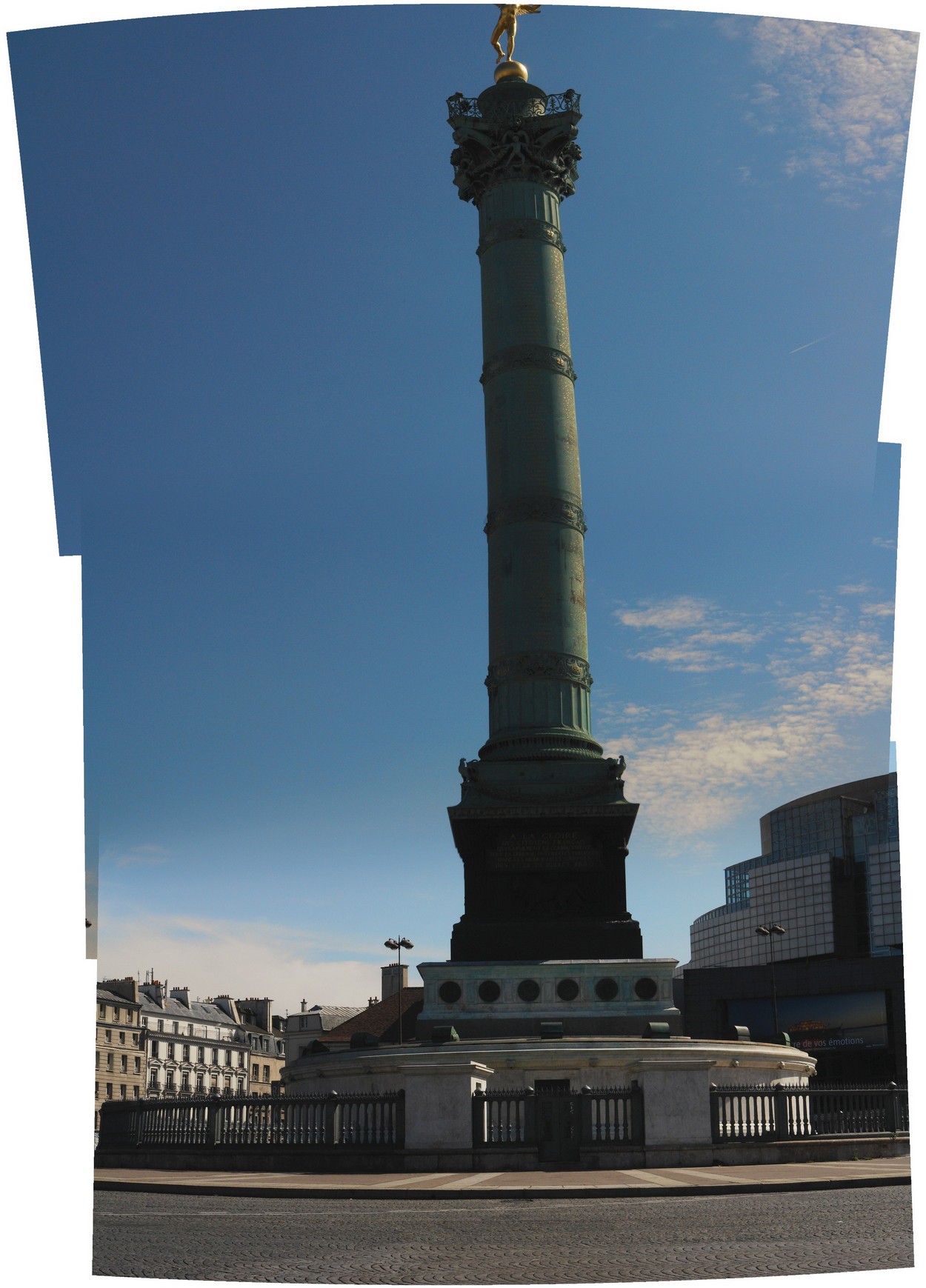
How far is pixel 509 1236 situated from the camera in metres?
13.3

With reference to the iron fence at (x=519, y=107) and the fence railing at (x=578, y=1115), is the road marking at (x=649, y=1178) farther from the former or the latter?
the iron fence at (x=519, y=107)

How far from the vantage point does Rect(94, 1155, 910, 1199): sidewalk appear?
18.4m

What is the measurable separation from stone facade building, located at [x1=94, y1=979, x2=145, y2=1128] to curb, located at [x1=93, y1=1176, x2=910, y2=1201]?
68.9 m

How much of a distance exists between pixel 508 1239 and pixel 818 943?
118m

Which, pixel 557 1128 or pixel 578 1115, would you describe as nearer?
pixel 557 1128

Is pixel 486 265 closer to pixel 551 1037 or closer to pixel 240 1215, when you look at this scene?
pixel 551 1037

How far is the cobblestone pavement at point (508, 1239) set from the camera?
11.1m

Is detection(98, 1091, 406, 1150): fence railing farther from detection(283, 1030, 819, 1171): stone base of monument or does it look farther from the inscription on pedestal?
the inscription on pedestal

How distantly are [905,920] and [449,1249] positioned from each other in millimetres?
5136

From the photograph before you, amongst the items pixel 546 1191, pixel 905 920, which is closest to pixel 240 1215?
pixel 546 1191

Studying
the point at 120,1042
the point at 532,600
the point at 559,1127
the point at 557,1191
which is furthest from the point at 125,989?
the point at 557,1191

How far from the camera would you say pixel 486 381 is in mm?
45281

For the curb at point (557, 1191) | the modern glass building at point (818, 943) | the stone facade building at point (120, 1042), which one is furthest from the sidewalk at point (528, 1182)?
the stone facade building at point (120, 1042)

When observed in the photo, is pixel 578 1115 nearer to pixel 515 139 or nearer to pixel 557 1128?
pixel 557 1128
